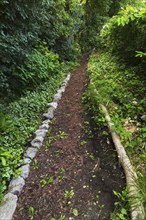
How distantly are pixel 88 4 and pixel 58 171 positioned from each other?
11.9 meters

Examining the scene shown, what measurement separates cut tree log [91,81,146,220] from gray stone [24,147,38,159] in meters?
1.37

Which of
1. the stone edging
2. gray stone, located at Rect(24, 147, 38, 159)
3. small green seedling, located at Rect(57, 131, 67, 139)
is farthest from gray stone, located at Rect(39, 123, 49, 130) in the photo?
gray stone, located at Rect(24, 147, 38, 159)

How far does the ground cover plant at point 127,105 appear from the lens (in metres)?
2.90

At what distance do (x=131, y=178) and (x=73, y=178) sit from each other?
0.82m

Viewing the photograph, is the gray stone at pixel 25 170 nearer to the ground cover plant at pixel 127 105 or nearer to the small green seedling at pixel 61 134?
the small green seedling at pixel 61 134

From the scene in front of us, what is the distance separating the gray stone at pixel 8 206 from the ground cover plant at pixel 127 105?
1.34m

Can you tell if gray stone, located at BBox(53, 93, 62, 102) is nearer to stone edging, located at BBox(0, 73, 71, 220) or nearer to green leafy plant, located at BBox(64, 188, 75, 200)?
stone edging, located at BBox(0, 73, 71, 220)

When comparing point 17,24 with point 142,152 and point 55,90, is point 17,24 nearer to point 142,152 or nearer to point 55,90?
point 55,90

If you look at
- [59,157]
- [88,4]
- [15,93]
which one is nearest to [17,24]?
[15,93]

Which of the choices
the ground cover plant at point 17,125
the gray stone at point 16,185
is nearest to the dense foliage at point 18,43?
the ground cover plant at point 17,125

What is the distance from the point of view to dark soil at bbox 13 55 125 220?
7.58ft

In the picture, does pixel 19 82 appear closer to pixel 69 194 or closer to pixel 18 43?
pixel 18 43

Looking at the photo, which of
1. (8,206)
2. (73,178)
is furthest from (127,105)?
(8,206)

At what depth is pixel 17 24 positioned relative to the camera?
4.16m
